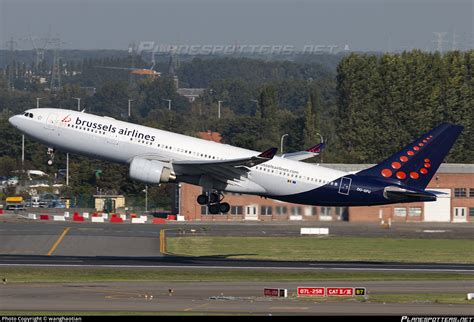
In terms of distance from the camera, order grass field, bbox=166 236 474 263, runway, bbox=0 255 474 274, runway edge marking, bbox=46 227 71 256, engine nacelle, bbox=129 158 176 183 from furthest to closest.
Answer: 1. grass field, bbox=166 236 474 263
2. runway edge marking, bbox=46 227 71 256
3. runway, bbox=0 255 474 274
4. engine nacelle, bbox=129 158 176 183

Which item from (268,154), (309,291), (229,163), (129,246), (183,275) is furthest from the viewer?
(129,246)

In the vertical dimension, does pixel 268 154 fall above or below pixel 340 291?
above

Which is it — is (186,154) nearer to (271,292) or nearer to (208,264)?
(208,264)

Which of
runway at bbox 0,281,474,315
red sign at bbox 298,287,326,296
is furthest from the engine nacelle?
red sign at bbox 298,287,326,296

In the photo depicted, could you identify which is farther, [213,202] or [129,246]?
[129,246]

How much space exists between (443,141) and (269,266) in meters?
14.5

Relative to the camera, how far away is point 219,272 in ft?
234

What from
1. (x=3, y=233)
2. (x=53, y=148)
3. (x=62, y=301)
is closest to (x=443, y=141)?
(x=53, y=148)

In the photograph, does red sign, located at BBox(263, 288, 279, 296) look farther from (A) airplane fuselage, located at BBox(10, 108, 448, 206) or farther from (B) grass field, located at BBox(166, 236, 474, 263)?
(B) grass field, located at BBox(166, 236, 474, 263)

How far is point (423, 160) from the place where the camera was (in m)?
77.6

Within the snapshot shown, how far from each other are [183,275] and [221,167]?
9700 millimetres

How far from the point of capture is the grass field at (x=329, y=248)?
8638cm

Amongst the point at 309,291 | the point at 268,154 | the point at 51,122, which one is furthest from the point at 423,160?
the point at 51,122

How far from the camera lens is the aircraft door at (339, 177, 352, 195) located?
76.8 m
